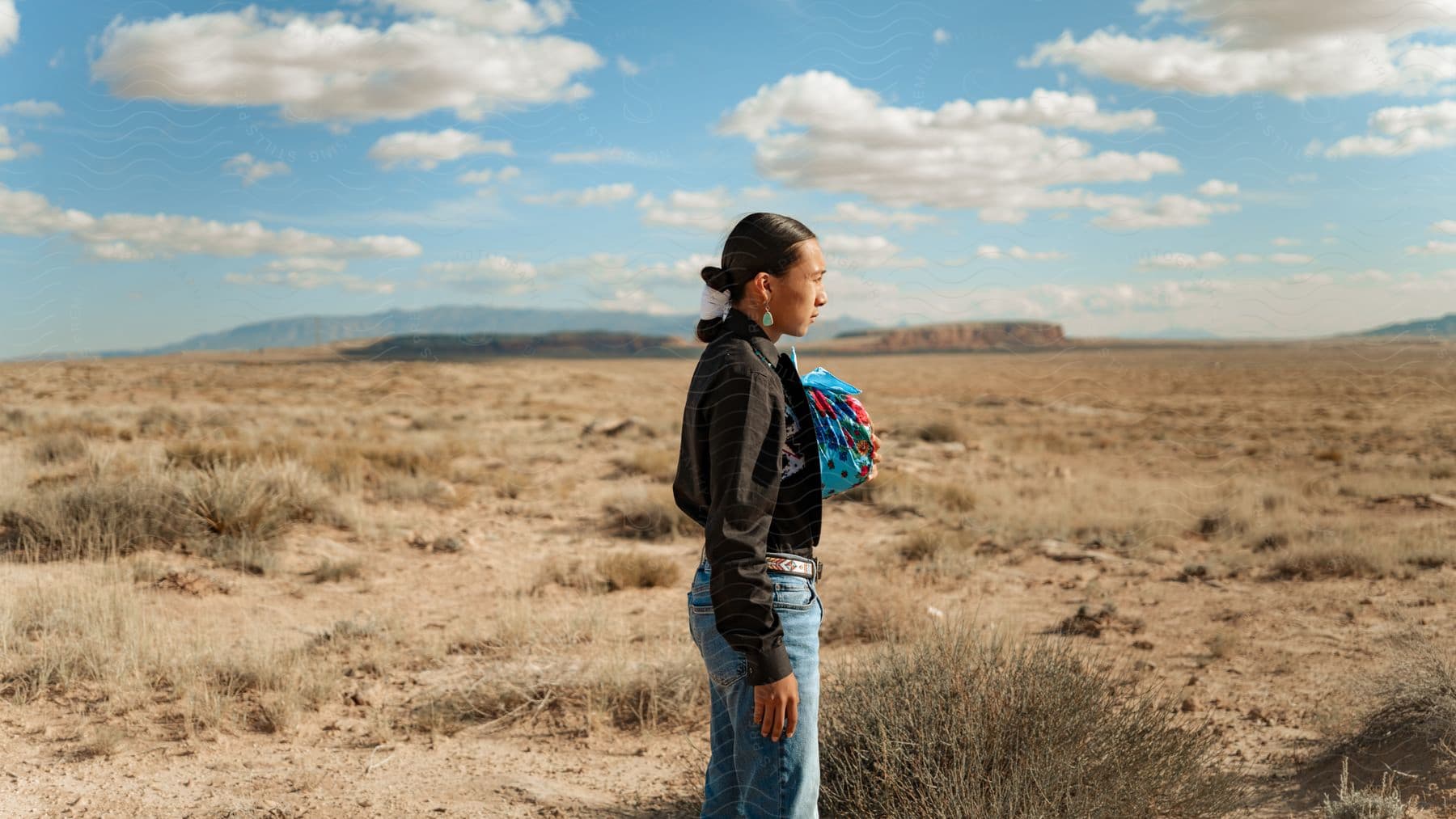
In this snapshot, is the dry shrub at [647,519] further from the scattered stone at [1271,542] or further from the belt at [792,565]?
the belt at [792,565]

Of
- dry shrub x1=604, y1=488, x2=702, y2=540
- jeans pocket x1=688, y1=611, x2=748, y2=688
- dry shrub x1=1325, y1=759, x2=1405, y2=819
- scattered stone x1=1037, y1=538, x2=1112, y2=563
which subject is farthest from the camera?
dry shrub x1=604, y1=488, x2=702, y2=540

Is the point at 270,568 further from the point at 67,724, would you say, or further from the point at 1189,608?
the point at 1189,608

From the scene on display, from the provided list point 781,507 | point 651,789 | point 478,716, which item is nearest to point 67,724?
point 478,716

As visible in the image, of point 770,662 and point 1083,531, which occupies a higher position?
point 770,662

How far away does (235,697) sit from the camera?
5168mm

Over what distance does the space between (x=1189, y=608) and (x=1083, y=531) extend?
10.2 ft

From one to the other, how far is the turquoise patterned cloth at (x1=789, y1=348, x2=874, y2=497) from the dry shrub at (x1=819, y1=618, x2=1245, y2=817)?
1485mm

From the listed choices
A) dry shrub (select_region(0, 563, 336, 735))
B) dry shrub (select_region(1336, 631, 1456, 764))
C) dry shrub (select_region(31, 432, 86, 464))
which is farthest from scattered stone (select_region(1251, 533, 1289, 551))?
dry shrub (select_region(31, 432, 86, 464))

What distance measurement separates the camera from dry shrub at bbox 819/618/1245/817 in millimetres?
3268

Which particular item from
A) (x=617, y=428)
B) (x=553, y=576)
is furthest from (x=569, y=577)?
(x=617, y=428)

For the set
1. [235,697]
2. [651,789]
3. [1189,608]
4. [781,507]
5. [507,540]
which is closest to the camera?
[781,507]

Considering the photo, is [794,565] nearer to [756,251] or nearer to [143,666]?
[756,251]

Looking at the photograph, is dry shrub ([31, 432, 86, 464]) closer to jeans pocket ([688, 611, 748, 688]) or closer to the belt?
jeans pocket ([688, 611, 748, 688])

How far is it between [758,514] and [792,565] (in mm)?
233
